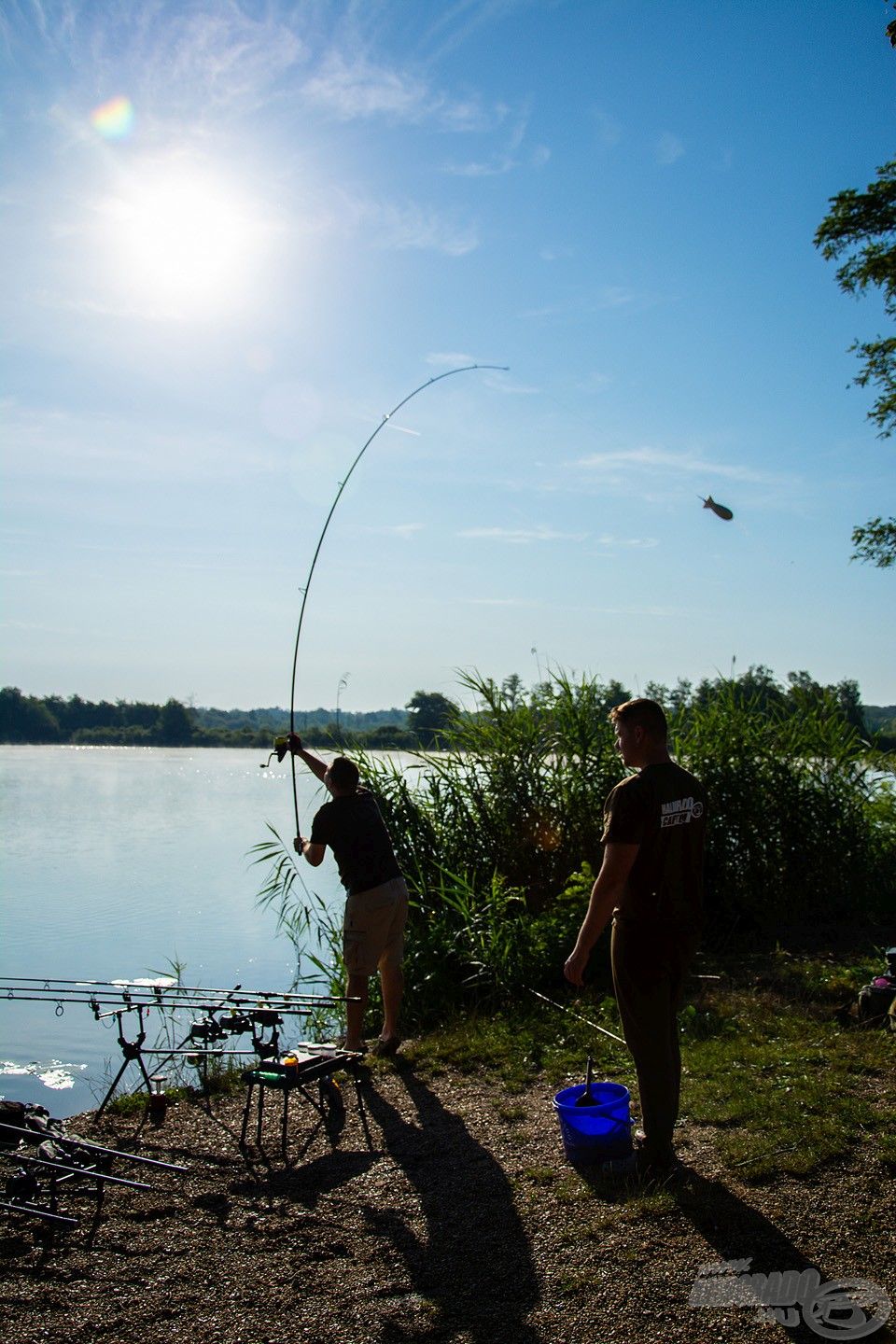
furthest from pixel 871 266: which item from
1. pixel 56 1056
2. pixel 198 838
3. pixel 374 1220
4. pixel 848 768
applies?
pixel 198 838

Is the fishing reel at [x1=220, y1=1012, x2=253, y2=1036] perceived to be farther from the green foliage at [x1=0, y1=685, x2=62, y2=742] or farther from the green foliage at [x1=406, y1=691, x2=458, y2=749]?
the green foliage at [x1=0, y1=685, x2=62, y2=742]

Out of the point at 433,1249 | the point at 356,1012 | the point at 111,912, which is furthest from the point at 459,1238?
the point at 111,912

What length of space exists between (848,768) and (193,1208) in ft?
23.9

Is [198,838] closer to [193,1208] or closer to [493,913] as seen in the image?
[493,913]

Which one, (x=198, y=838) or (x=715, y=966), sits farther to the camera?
(x=198, y=838)

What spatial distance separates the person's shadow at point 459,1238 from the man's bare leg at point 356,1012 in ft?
2.80

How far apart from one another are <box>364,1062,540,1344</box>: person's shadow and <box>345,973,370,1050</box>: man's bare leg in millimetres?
855

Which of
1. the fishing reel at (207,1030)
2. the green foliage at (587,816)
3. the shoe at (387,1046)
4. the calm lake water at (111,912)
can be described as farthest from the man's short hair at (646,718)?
the calm lake water at (111,912)

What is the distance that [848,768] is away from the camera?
374 inches

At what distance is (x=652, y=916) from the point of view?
374 cm

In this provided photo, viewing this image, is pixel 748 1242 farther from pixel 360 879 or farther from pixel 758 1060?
pixel 360 879

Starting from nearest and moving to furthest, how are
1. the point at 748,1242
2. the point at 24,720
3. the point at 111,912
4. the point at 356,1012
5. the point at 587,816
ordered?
1. the point at 748,1242
2. the point at 356,1012
3. the point at 587,816
4. the point at 111,912
5. the point at 24,720

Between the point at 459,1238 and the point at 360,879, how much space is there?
2.43m
